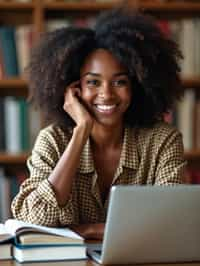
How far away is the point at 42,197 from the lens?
174 cm

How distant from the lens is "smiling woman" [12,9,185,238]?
6.31 feet

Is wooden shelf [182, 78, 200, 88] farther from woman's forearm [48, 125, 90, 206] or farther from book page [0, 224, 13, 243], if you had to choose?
book page [0, 224, 13, 243]

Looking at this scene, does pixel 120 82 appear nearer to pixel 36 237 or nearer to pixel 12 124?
pixel 36 237

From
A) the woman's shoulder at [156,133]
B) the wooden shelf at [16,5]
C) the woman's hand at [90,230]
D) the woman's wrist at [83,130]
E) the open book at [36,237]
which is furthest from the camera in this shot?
the wooden shelf at [16,5]

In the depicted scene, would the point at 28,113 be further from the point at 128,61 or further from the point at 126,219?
the point at 126,219

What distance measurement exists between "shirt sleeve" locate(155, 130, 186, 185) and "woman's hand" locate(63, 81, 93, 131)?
0.76ft

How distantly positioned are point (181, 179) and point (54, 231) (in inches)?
22.2

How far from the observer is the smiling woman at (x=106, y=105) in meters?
1.92

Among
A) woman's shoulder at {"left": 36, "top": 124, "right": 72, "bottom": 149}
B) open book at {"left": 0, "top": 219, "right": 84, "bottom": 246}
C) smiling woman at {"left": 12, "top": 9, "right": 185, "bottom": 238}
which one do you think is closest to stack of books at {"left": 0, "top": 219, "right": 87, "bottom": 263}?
open book at {"left": 0, "top": 219, "right": 84, "bottom": 246}

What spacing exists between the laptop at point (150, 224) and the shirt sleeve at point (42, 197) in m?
0.37

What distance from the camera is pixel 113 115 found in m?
1.98

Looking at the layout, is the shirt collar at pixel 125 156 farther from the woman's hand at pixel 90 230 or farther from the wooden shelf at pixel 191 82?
the wooden shelf at pixel 191 82

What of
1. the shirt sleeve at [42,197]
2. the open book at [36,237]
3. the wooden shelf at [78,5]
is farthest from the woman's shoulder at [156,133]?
the wooden shelf at [78,5]

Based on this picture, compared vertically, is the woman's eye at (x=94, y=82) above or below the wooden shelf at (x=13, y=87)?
above
